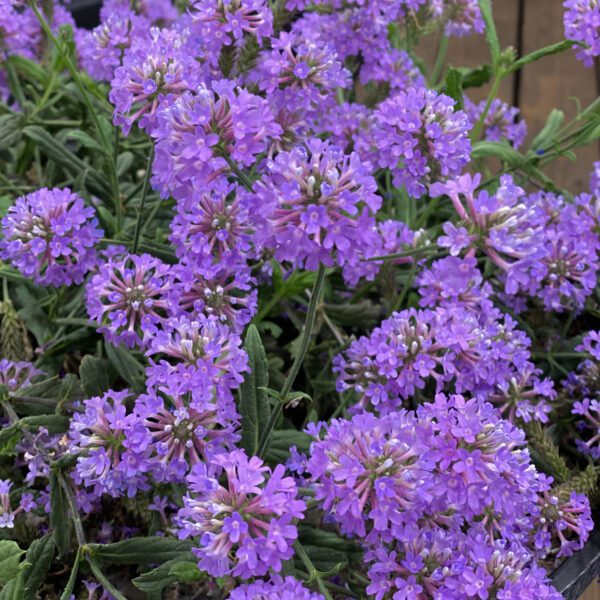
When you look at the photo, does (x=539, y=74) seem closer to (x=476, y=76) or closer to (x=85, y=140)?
(x=476, y=76)

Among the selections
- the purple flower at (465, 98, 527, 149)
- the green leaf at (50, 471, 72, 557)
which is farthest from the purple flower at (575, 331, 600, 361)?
the green leaf at (50, 471, 72, 557)

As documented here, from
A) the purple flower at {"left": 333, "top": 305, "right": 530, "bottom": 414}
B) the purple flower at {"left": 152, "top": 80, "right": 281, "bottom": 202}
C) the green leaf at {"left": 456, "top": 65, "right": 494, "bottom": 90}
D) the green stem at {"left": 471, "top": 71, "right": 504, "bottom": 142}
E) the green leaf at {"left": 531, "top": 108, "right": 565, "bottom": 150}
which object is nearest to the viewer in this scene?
the purple flower at {"left": 152, "top": 80, "right": 281, "bottom": 202}

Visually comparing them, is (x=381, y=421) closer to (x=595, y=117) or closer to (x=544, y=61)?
(x=595, y=117)

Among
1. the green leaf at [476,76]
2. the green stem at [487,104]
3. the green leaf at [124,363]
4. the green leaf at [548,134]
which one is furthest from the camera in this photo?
the green leaf at [476,76]

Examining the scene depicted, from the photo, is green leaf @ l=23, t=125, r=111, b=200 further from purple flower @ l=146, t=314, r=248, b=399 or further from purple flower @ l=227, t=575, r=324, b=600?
purple flower @ l=227, t=575, r=324, b=600

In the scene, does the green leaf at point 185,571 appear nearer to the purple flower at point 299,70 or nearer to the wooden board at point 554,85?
the purple flower at point 299,70

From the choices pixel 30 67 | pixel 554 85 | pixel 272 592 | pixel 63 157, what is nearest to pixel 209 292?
pixel 272 592

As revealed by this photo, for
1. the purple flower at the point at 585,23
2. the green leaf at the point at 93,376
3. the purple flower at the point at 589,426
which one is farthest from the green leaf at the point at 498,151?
the green leaf at the point at 93,376
